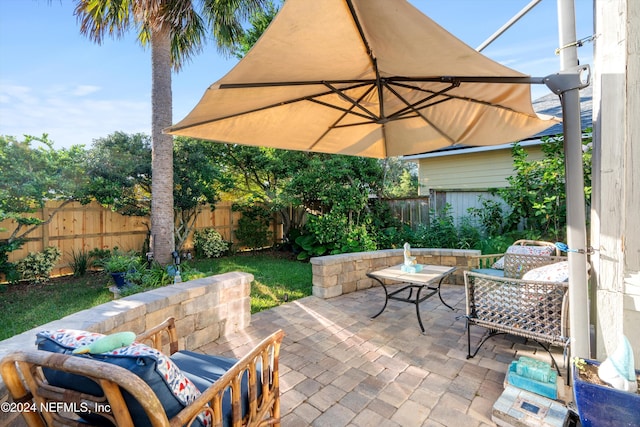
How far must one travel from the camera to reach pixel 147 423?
41.2 inches

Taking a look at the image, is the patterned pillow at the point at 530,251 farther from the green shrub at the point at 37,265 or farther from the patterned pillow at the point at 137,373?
the green shrub at the point at 37,265

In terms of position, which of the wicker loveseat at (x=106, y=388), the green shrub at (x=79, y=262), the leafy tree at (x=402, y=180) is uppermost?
the leafy tree at (x=402, y=180)

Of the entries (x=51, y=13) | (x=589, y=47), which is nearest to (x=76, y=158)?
(x=51, y=13)

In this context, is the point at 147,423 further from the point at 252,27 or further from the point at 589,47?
the point at 252,27

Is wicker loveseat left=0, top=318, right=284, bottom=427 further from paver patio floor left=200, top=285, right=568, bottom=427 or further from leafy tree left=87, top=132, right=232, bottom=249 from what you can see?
leafy tree left=87, top=132, right=232, bottom=249

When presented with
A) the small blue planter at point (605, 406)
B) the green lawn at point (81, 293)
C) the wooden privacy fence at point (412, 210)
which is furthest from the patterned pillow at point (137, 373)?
the wooden privacy fence at point (412, 210)

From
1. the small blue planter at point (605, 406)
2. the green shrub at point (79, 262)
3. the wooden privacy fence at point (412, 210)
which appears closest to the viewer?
the small blue planter at point (605, 406)

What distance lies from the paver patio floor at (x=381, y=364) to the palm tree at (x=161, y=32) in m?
3.22

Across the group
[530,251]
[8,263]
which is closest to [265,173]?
[8,263]

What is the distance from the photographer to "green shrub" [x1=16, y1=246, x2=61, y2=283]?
5762mm

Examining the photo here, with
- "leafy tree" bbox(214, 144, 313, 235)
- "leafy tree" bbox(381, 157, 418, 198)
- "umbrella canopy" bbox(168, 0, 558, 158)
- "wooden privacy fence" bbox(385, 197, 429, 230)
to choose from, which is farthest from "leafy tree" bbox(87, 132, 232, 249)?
"leafy tree" bbox(381, 157, 418, 198)

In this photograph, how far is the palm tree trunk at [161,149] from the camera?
570cm

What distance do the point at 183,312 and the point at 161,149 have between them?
4.02 m

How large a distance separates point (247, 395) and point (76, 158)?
7.03m
